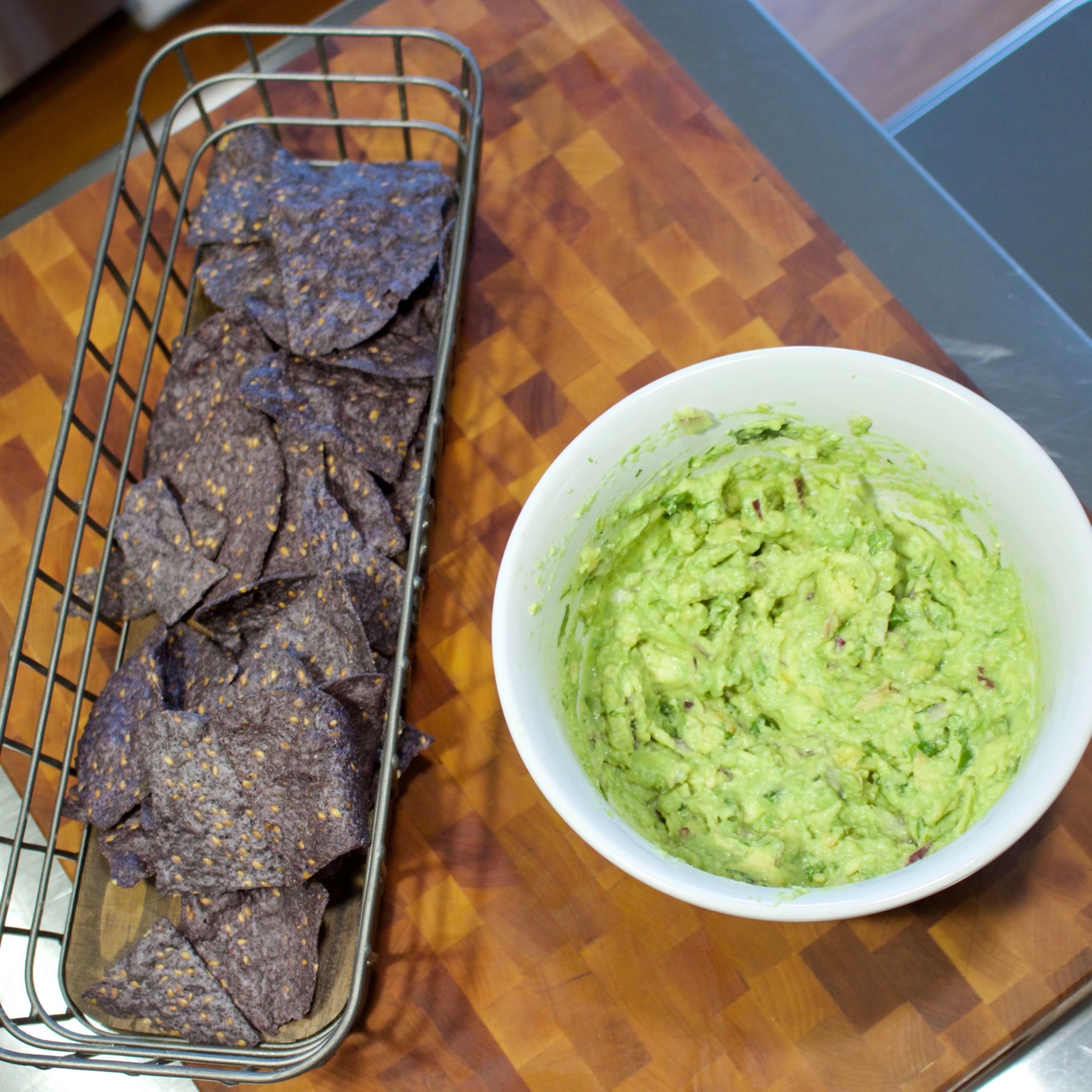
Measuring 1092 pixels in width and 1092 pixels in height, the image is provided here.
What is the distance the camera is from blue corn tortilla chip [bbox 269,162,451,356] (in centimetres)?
174

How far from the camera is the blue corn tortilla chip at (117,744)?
1.61 m

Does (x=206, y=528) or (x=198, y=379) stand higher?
(x=198, y=379)

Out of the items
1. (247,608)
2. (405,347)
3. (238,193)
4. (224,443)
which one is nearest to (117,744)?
(247,608)

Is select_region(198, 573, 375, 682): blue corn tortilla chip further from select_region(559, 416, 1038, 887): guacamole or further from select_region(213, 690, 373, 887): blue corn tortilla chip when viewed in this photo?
select_region(559, 416, 1038, 887): guacamole

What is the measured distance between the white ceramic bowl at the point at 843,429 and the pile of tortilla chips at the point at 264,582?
30 centimetres

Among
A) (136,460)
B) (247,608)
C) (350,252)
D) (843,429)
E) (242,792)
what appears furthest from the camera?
(136,460)

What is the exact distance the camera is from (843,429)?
1.46 metres

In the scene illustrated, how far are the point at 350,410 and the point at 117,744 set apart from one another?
0.59m

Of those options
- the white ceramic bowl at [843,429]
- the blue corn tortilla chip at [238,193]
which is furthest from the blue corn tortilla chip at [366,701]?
the blue corn tortilla chip at [238,193]

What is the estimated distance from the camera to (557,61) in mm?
2055

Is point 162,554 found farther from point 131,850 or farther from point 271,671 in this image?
point 131,850

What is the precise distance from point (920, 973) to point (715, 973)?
11.4 inches

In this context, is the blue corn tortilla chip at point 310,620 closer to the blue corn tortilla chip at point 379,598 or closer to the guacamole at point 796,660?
the blue corn tortilla chip at point 379,598

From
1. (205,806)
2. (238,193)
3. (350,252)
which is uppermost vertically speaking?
(238,193)
